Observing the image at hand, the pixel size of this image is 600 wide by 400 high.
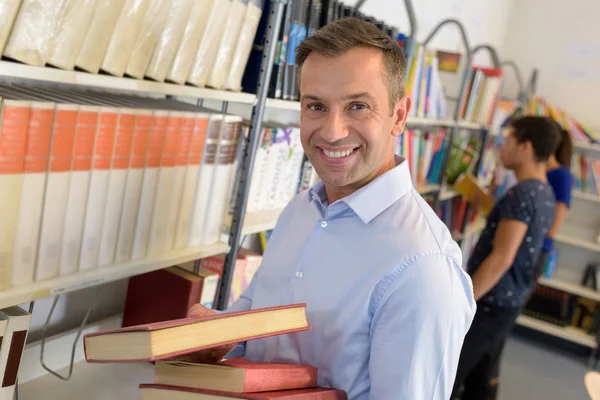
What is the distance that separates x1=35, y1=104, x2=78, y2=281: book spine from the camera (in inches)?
44.1

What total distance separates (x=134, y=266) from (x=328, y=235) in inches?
19.7

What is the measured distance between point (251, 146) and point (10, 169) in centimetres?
71

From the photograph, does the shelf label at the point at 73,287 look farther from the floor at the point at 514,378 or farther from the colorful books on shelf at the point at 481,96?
the colorful books on shelf at the point at 481,96

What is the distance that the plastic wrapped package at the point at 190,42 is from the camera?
1324 millimetres

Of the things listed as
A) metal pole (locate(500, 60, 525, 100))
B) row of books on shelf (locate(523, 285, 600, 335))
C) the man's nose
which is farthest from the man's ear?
row of books on shelf (locate(523, 285, 600, 335))

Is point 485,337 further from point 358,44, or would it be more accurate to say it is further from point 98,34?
point 98,34

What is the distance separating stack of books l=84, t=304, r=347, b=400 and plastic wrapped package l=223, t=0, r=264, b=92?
750 millimetres

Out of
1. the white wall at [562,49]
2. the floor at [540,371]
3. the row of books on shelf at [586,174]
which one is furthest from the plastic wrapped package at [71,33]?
the white wall at [562,49]

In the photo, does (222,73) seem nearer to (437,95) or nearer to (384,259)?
(384,259)

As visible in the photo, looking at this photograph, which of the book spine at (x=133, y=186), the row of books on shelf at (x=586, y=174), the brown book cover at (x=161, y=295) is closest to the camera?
the book spine at (x=133, y=186)

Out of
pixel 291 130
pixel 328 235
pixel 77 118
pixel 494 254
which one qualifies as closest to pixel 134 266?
pixel 77 118

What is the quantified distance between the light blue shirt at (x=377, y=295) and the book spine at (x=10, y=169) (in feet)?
1.69

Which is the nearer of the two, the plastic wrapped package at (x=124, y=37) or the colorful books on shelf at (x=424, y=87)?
the plastic wrapped package at (x=124, y=37)

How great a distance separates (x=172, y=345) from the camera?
81 centimetres
